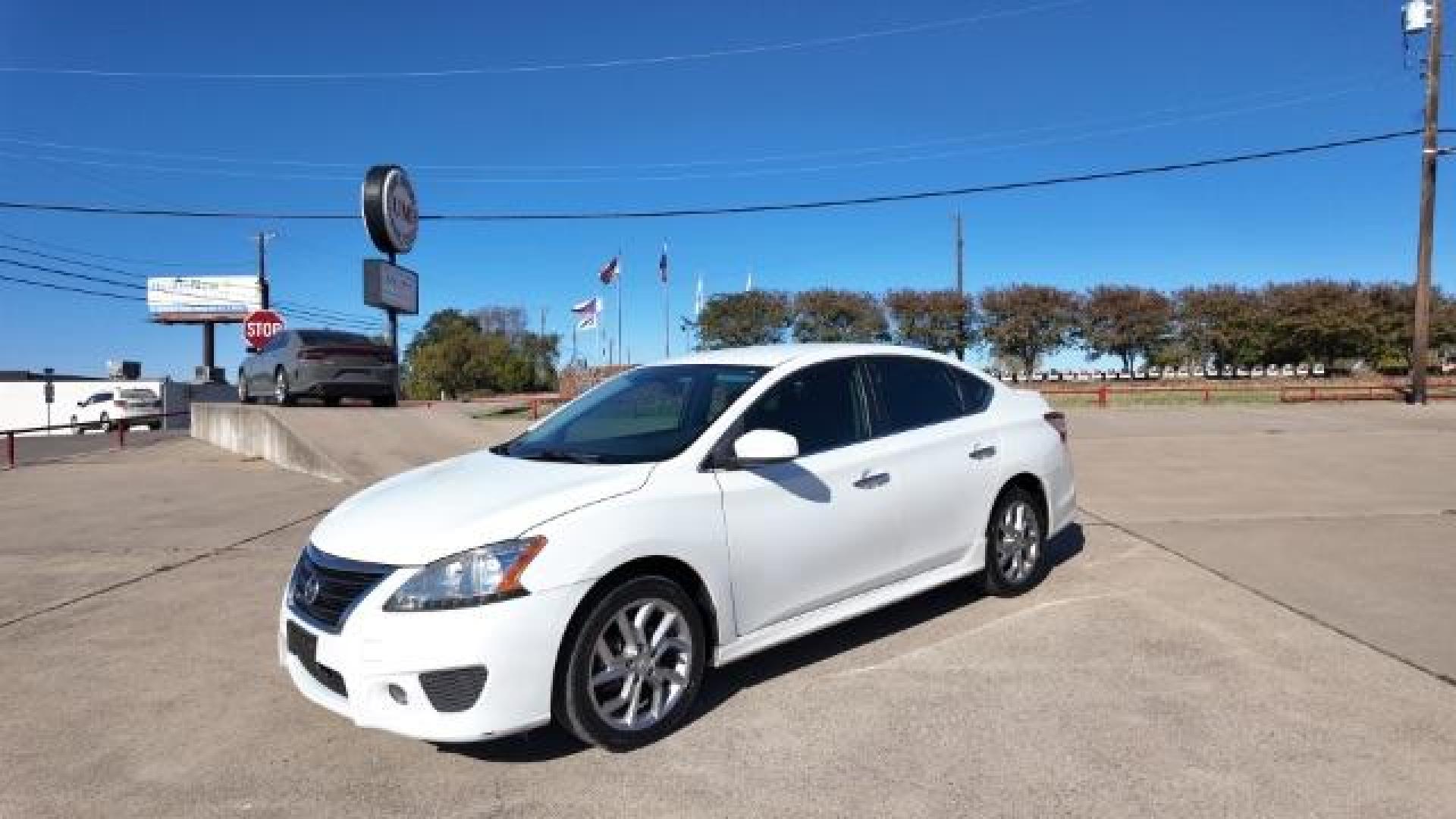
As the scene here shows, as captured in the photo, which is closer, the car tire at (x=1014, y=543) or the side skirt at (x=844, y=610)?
the side skirt at (x=844, y=610)

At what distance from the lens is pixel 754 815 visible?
3.26 m

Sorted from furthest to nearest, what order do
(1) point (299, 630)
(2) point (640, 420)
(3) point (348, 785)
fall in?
1. (2) point (640, 420)
2. (1) point (299, 630)
3. (3) point (348, 785)

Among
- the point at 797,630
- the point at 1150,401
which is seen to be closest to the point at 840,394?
the point at 797,630

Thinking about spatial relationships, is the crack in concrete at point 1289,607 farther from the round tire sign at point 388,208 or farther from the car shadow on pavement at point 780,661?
the round tire sign at point 388,208

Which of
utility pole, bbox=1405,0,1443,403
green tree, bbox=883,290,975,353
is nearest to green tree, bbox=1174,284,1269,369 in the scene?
green tree, bbox=883,290,975,353

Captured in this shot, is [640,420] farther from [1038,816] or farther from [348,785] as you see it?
[1038,816]

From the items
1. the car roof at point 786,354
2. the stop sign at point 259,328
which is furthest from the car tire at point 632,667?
the stop sign at point 259,328

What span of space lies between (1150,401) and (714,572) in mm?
36854

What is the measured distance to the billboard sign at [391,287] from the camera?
1834 cm

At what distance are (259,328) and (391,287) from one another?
25.8 feet

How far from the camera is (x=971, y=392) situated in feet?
19.2

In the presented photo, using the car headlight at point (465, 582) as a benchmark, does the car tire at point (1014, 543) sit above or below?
below

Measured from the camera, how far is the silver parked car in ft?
56.2

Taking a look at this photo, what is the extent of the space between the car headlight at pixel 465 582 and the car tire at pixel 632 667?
1.11 ft
